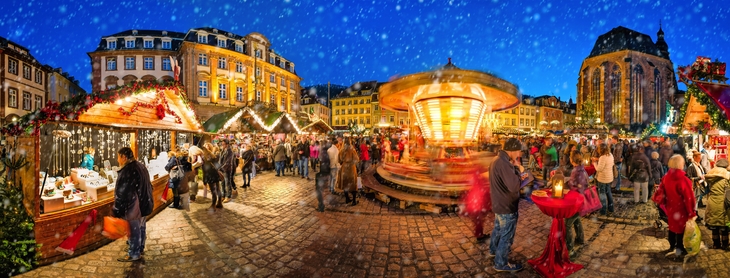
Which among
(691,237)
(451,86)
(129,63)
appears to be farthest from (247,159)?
(129,63)

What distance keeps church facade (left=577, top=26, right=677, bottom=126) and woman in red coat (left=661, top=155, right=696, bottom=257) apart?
172ft

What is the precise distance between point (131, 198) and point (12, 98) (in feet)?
106

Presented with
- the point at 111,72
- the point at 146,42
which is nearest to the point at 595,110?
the point at 146,42

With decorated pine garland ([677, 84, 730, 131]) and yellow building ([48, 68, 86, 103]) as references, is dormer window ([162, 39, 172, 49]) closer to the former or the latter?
yellow building ([48, 68, 86, 103])

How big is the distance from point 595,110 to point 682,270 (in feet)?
186

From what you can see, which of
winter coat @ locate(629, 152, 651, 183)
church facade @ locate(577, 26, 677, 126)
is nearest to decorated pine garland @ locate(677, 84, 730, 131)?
winter coat @ locate(629, 152, 651, 183)

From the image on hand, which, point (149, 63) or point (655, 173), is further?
point (149, 63)

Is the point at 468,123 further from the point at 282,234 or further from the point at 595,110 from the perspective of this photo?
the point at 595,110

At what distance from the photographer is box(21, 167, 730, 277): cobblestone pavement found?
4039 millimetres

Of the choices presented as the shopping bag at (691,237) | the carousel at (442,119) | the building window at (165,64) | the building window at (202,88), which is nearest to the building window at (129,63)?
the building window at (165,64)

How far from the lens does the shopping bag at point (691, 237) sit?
423 centimetres

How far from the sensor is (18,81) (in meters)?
25.0

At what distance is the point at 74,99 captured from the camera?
15.4 feet

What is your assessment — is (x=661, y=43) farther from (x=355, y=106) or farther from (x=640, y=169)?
(x=640, y=169)
